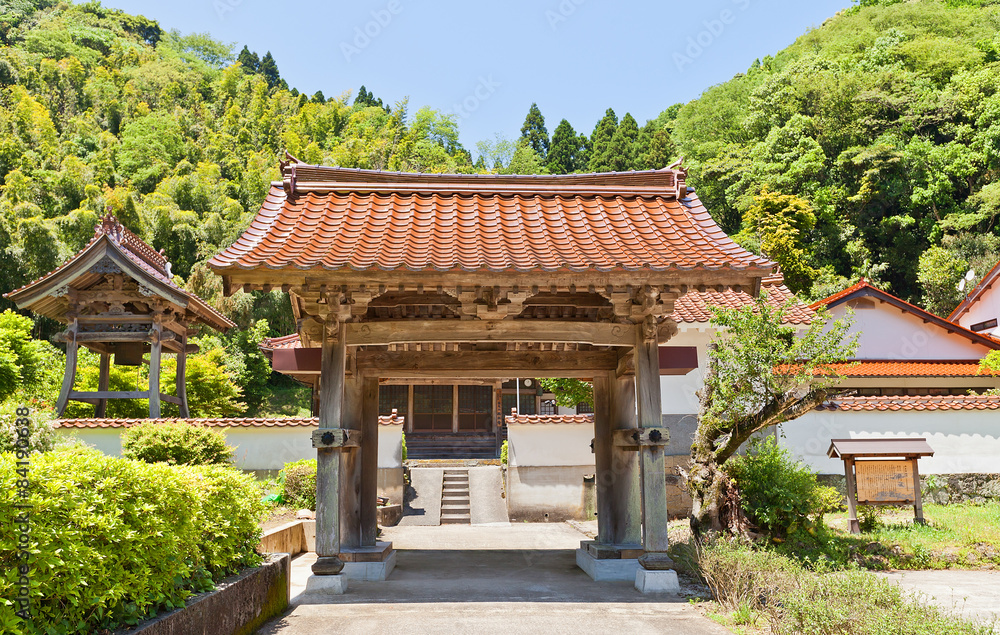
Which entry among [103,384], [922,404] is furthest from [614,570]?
[103,384]

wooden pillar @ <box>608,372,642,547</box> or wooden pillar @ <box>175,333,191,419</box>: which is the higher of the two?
wooden pillar @ <box>175,333,191,419</box>

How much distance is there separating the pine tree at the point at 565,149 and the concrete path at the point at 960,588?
52.2 m

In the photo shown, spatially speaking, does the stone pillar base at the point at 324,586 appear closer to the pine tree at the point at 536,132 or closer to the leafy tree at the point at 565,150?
the leafy tree at the point at 565,150

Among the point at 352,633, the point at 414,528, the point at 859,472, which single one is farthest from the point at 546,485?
the point at 352,633

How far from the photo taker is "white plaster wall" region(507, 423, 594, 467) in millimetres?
16656

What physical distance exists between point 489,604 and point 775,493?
16.2 feet

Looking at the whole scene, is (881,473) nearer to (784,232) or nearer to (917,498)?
(917,498)

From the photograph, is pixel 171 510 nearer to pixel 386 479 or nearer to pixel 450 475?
pixel 386 479

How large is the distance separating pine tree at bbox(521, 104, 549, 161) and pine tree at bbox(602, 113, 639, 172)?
12.3 meters

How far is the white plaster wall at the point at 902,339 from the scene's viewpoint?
73.8 feet

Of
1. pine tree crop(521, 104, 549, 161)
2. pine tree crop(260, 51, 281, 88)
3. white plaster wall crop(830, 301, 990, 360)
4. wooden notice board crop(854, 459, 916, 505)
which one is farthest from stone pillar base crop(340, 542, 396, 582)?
pine tree crop(260, 51, 281, 88)

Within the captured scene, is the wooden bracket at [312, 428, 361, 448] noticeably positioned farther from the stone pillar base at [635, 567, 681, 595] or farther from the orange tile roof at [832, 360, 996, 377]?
the orange tile roof at [832, 360, 996, 377]

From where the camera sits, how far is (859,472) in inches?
464

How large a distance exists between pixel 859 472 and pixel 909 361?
12.0 metres
